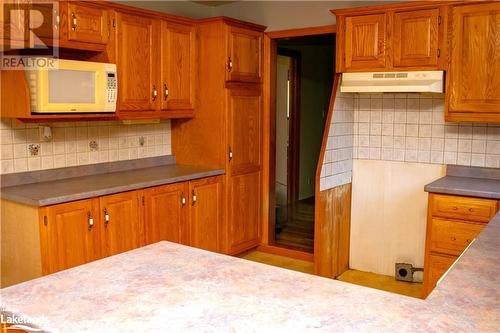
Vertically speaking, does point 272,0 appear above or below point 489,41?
above

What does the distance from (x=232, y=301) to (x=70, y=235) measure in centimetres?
194

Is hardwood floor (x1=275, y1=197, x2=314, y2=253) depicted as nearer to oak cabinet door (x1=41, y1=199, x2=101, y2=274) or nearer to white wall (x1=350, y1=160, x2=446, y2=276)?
white wall (x1=350, y1=160, x2=446, y2=276)

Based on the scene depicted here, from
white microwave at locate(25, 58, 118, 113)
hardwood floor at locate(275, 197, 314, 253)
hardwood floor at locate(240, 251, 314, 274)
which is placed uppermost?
white microwave at locate(25, 58, 118, 113)

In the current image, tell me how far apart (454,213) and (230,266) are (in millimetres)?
2142

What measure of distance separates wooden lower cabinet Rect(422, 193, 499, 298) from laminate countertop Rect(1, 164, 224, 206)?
5.78ft

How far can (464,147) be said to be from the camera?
3.68 meters

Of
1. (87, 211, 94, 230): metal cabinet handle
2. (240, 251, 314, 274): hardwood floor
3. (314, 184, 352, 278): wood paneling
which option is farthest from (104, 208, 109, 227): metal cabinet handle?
(240, 251, 314, 274): hardwood floor

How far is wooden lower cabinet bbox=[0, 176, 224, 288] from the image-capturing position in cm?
282

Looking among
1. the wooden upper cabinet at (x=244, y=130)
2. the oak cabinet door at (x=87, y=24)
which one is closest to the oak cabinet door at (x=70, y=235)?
the oak cabinet door at (x=87, y=24)

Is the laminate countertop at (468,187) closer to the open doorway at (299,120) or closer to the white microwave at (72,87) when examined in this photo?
the white microwave at (72,87)

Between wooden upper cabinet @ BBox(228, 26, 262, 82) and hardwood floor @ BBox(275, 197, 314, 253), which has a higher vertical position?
wooden upper cabinet @ BBox(228, 26, 262, 82)

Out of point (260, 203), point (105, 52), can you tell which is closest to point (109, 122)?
point (105, 52)

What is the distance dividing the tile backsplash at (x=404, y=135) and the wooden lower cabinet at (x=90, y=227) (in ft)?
3.74

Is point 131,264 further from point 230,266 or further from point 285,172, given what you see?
point 285,172
